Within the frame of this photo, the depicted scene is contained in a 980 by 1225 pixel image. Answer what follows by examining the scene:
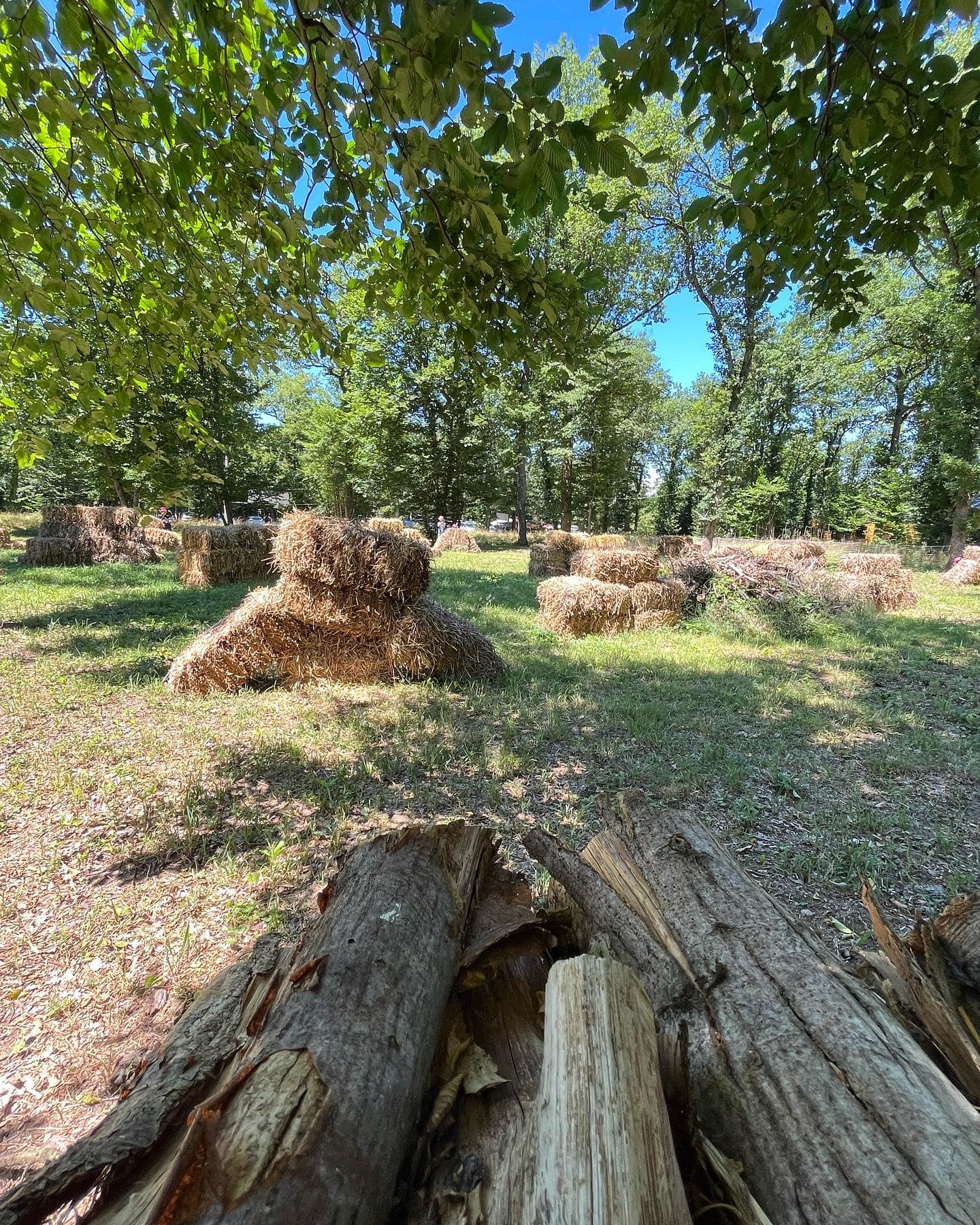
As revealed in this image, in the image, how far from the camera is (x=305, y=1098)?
96cm

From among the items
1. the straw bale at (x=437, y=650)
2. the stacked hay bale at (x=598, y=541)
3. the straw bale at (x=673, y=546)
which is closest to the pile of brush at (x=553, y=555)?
the stacked hay bale at (x=598, y=541)

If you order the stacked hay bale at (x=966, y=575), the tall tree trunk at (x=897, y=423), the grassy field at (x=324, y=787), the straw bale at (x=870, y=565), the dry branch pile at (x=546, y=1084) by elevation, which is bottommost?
the grassy field at (x=324, y=787)

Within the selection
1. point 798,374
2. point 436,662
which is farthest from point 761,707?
point 798,374

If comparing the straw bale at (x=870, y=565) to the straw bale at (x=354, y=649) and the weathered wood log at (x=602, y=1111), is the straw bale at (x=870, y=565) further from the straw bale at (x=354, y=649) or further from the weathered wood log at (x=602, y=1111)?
the weathered wood log at (x=602, y=1111)

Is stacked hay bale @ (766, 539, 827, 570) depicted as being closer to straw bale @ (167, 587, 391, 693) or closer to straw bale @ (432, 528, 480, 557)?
straw bale @ (167, 587, 391, 693)

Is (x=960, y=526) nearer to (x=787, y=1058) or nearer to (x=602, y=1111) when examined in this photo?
(x=787, y=1058)

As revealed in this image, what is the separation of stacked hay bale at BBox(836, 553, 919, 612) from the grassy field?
4222 mm

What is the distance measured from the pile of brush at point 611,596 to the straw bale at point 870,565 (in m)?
5.62

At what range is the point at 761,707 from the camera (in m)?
5.89

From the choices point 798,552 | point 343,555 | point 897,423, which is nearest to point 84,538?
point 343,555

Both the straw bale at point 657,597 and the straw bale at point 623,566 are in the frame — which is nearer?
the straw bale at point 657,597

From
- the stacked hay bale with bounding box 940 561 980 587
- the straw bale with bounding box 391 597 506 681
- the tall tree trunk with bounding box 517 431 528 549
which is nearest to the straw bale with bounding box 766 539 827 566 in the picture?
the stacked hay bale with bounding box 940 561 980 587

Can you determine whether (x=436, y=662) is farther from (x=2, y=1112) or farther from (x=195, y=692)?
(x=2, y=1112)

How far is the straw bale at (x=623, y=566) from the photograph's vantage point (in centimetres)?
1077
